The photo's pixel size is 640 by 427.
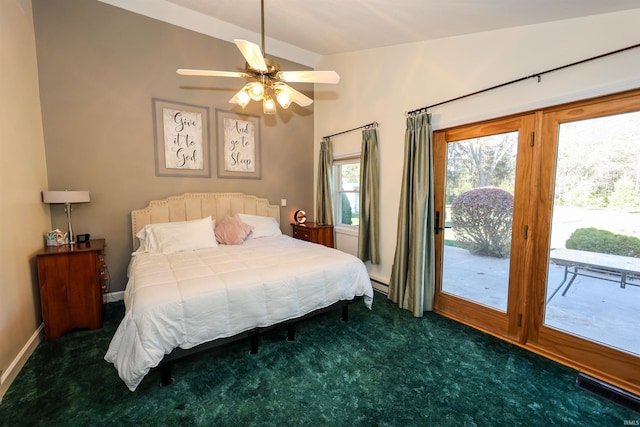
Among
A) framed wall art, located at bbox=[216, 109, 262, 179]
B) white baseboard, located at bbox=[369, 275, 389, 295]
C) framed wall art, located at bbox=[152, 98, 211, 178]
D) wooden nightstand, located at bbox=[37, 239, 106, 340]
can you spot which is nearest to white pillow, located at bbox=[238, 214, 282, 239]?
framed wall art, located at bbox=[216, 109, 262, 179]

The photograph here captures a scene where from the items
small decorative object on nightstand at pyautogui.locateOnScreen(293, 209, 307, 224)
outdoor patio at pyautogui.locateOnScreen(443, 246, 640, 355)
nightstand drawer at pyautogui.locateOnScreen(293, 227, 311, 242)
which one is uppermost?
small decorative object on nightstand at pyautogui.locateOnScreen(293, 209, 307, 224)

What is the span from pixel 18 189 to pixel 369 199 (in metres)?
3.48

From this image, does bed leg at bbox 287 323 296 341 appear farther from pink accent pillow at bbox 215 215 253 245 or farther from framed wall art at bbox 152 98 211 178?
framed wall art at bbox 152 98 211 178

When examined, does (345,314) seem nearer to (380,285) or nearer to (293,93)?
(380,285)

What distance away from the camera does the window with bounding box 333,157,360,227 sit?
414 centimetres

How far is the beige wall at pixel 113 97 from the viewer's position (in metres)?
2.86

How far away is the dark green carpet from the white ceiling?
261 centimetres

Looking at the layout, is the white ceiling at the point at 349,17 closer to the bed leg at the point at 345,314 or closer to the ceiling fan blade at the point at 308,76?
the ceiling fan blade at the point at 308,76

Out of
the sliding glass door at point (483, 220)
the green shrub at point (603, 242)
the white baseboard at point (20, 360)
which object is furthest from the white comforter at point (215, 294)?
the green shrub at point (603, 242)

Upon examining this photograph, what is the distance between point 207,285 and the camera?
193 centimetres

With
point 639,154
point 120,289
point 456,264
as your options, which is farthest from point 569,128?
point 120,289

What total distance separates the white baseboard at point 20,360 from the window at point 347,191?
11.9 feet

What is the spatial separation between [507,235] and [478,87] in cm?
142

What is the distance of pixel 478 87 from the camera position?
251 centimetres
